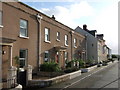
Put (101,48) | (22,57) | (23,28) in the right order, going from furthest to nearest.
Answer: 1. (101,48)
2. (23,28)
3. (22,57)

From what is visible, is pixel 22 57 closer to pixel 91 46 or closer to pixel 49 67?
pixel 49 67

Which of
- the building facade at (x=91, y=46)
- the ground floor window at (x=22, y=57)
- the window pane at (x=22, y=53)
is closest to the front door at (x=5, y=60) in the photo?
the ground floor window at (x=22, y=57)

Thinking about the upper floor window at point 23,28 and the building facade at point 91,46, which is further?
the building facade at point 91,46

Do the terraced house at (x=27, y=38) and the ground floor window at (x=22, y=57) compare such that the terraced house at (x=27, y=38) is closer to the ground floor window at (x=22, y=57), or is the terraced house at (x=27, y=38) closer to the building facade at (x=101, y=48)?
the ground floor window at (x=22, y=57)

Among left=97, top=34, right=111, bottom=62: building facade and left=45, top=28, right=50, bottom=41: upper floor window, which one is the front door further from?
left=97, top=34, right=111, bottom=62: building facade

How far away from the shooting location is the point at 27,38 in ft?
54.3

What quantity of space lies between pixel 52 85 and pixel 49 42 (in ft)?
28.2

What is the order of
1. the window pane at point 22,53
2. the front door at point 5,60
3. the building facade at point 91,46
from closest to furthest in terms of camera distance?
the front door at point 5,60 → the window pane at point 22,53 → the building facade at point 91,46

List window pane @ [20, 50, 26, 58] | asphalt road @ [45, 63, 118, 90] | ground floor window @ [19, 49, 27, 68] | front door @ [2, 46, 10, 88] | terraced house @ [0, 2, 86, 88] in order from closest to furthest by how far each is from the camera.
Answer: asphalt road @ [45, 63, 118, 90], front door @ [2, 46, 10, 88], terraced house @ [0, 2, 86, 88], ground floor window @ [19, 49, 27, 68], window pane @ [20, 50, 26, 58]

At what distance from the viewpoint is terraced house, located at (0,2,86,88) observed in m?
13.6

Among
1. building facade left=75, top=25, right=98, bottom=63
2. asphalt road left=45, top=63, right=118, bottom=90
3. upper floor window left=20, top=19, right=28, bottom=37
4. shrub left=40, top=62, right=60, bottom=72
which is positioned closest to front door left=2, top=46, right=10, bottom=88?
upper floor window left=20, top=19, right=28, bottom=37

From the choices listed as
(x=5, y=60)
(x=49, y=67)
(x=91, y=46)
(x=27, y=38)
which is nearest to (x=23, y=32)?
(x=27, y=38)

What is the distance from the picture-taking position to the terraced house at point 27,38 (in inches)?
536

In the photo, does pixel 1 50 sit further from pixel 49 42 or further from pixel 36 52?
pixel 49 42
